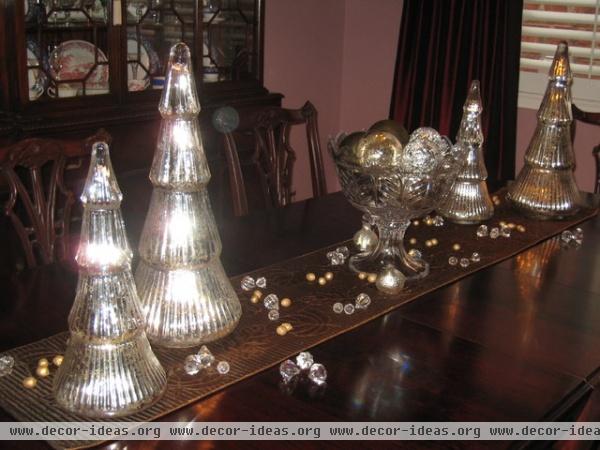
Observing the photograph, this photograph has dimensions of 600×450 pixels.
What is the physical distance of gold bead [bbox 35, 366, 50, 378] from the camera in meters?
1.09

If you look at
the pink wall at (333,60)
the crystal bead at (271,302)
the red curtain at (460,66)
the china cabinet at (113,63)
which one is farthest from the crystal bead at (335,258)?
the pink wall at (333,60)

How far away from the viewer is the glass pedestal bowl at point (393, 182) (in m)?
1.46

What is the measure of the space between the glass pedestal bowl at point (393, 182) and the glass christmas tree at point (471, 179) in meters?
0.26

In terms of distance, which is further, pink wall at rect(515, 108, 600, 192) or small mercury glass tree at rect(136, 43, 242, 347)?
pink wall at rect(515, 108, 600, 192)

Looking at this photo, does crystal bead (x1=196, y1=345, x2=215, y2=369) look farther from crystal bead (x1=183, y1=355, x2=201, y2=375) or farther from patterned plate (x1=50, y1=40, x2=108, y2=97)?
patterned plate (x1=50, y1=40, x2=108, y2=97)

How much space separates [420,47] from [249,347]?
250 centimetres

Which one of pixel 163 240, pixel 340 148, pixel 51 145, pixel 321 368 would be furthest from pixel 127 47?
pixel 321 368

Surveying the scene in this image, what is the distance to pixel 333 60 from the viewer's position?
386cm

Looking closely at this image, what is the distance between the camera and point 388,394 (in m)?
1.10

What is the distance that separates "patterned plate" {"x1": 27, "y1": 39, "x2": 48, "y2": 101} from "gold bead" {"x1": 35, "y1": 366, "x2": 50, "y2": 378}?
149cm

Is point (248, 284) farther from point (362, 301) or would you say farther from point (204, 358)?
point (204, 358)

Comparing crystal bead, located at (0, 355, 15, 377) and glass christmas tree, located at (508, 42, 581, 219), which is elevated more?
glass christmas tree, located at (508, 42, 581, 219)

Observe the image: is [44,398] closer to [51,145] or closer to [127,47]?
[51,145]

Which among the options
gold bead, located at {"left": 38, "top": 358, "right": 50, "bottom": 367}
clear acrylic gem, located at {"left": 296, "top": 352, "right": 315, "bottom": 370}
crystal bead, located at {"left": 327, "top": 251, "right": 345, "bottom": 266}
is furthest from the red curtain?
gold bead, located at {"left": 38, "top": 358, "right": 50, "bottom": 367}
